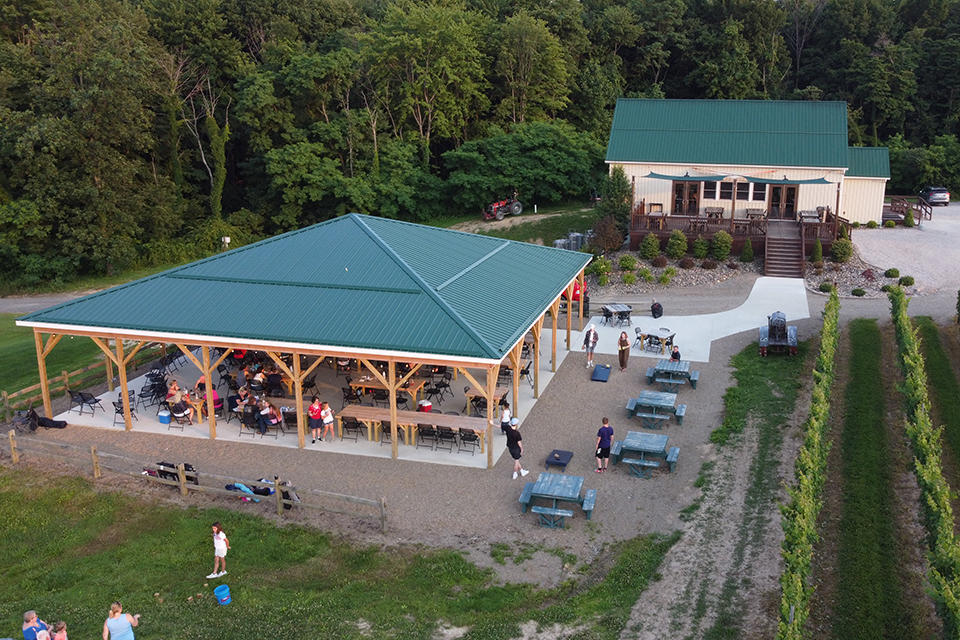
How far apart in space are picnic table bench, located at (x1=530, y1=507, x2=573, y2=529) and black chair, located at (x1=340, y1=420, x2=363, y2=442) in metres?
5.80

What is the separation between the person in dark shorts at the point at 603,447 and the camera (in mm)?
17656

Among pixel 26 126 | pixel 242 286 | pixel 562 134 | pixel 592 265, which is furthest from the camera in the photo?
pixel 562 134

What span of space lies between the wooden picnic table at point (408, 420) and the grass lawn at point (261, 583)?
4018mm

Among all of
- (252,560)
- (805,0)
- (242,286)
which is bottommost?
(252,560)

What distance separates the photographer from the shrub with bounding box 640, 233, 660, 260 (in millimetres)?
35156

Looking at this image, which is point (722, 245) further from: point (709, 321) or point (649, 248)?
point (709, 321)

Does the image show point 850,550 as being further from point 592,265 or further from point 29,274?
point 29,274

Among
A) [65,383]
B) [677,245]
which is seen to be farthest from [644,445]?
[677,245]

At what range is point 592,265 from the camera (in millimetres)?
34906

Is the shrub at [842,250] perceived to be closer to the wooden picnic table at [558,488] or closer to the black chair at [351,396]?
the wooden picnic table at [558,488]

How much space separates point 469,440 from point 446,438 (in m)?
0.59

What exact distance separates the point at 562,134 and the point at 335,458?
32.9 m

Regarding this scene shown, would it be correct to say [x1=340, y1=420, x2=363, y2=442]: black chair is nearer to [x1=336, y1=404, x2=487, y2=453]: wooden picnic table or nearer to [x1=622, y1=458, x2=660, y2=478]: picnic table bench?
[x1=336, y1=404, x2=487, y2=453]: wooden picnic table

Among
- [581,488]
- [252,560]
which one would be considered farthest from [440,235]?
[252,560]
